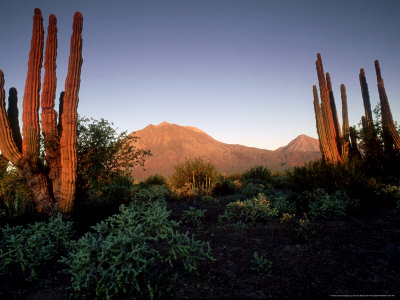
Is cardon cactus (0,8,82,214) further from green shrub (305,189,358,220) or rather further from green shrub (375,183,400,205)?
green shrub (375,183,400,205)

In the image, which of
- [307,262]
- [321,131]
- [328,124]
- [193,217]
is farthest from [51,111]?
[328,124]

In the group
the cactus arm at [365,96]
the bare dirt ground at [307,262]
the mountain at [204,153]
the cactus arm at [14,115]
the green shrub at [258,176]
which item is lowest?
the bare dirt ground at [307,262]

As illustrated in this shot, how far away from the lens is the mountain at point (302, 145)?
14338cm

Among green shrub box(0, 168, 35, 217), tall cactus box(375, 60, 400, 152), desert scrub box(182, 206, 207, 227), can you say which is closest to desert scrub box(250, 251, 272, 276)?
desert scrub box(182, 206, 207, 227)

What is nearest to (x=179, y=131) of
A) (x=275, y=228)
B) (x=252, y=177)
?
(x=252, y=177)

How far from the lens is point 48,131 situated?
602 cm

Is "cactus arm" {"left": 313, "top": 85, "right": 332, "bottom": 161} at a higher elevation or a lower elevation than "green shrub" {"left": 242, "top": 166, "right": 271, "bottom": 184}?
higher

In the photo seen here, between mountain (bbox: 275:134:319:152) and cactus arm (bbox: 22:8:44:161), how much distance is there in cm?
14388

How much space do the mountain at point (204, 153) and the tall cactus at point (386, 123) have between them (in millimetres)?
45785

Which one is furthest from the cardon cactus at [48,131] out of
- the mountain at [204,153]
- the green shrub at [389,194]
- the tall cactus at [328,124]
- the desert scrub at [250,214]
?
the mountain at [204,153]

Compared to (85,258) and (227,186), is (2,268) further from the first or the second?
(227,186)

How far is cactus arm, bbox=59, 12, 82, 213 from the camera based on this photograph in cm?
559

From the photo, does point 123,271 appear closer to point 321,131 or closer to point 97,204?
point 97,204

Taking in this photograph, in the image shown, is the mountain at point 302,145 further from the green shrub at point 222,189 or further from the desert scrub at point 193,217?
the desert scrub at point 193,217
